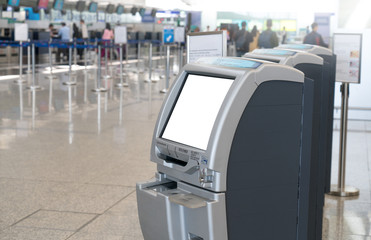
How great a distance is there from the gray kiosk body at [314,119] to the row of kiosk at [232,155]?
0.48ft

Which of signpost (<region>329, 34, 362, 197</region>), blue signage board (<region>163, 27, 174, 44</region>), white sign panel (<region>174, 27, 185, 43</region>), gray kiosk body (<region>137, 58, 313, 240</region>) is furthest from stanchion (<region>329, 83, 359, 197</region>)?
white sign panel (<region>174, 27, 185, 43</region>)

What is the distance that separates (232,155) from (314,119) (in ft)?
3.05

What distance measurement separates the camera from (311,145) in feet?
9.80

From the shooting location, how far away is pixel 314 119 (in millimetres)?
3375

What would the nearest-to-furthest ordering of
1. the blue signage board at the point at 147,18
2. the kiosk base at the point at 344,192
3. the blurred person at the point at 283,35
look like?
the kiosk base at the point at 344,192 → the blurred person at the point at 283,35 → the blue signage board at the point at 147,18

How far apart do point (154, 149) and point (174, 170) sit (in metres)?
0.18

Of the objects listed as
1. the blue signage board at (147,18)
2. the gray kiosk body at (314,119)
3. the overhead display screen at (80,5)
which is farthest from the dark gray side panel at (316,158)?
the blue signage board at (147,18)

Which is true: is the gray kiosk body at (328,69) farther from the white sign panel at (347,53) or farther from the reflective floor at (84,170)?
the white sign panel at (347,53)

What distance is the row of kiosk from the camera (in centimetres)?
259

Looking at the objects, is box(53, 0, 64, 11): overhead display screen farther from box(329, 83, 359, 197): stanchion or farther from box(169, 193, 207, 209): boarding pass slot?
box(169, 193, 207, 209): boarding pass slot

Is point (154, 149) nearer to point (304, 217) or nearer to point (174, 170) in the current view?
point (174, 170)

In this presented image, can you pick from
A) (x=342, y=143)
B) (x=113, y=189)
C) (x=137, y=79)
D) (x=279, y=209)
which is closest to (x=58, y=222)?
(x=113, y=189)

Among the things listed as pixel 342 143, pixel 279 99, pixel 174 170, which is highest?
pixel 279 99

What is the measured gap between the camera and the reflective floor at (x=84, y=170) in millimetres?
4457
